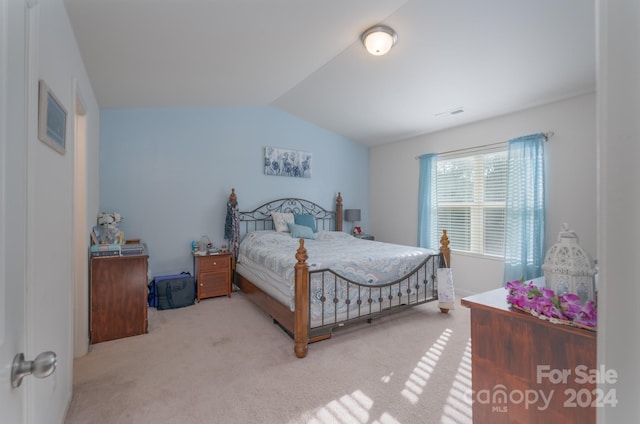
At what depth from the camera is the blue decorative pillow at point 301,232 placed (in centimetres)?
423

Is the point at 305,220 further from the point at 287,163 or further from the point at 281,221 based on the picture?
the point at 287,163

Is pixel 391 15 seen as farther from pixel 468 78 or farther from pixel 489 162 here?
pixel 489 162

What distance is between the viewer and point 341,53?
2.90m

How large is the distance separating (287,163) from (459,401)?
386 cm

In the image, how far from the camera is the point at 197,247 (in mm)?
3930

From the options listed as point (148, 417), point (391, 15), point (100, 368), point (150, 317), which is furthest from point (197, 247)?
point (391, 15)

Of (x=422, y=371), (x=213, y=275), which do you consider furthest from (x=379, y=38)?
(x=213, y=275)

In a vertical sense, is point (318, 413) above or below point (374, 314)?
below

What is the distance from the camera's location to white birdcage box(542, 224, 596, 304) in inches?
42.6

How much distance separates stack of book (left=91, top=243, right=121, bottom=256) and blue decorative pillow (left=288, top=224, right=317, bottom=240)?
216 cm

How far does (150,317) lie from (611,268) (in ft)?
12.5

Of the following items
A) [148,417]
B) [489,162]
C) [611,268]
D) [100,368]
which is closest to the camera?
[611,268]

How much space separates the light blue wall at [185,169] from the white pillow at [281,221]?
379 millimetres

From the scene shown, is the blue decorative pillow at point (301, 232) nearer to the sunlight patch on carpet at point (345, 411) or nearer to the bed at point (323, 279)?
the bed at point (323, 279)
